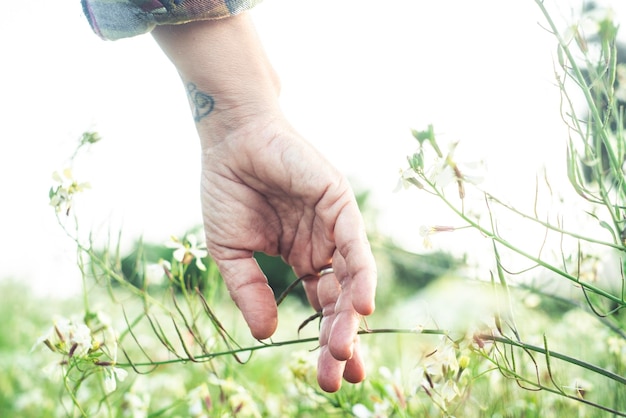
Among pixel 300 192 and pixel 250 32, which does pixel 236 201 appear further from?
pixel 250 32

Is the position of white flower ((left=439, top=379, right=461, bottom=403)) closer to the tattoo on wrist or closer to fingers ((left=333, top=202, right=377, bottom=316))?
fingers ((left=333, top=202, right=377, bottom=316))

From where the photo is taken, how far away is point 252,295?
1324mm

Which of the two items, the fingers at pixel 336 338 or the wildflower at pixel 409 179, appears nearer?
the wildflower at pixel 409 179

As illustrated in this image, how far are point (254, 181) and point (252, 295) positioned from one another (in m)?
0.26

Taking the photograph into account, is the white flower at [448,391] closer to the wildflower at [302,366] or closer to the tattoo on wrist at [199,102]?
the wildflower at [302,366]

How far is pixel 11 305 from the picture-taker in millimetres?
3836

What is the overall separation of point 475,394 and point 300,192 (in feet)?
2.87

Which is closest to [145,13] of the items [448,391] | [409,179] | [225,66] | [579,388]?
[225,66]

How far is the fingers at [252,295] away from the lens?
129 centimetres

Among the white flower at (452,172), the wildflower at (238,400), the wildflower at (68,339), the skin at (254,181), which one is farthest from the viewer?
the wildflower at (238,400)

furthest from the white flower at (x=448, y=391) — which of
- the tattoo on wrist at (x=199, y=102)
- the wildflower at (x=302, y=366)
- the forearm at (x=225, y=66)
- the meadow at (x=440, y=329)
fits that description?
the tattoo on wrist at (x=199, y=102)

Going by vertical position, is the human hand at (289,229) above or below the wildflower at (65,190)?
below

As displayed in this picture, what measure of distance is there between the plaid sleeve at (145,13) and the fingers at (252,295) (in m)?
0.54

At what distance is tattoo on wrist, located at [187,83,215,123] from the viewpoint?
151 centimetres
